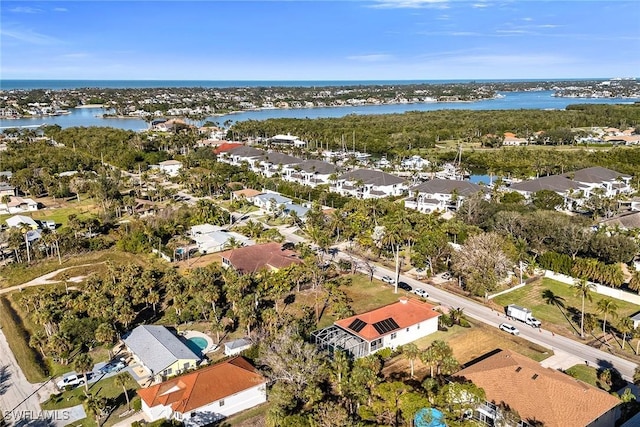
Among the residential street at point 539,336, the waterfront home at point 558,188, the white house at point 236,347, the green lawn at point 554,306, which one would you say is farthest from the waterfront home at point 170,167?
the green lawn at point 554,306

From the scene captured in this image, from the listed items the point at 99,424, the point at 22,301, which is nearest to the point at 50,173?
the point at 22,301

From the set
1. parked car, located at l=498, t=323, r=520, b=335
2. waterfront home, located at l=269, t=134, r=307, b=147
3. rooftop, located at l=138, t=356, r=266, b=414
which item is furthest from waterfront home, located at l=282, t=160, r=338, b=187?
rooftop, located at l=138, t=356, r=266, b=414

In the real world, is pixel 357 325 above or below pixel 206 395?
above

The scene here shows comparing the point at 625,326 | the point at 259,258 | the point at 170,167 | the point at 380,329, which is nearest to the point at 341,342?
the point at 380,329

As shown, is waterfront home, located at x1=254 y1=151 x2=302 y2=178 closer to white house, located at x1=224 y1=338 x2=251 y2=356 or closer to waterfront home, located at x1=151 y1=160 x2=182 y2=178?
waterfront home, located at x1=151 y1=160 x2=182 y2=178

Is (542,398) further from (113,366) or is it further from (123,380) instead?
(113,366)

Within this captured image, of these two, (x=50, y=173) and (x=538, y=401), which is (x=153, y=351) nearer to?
(x=538, y=401)
